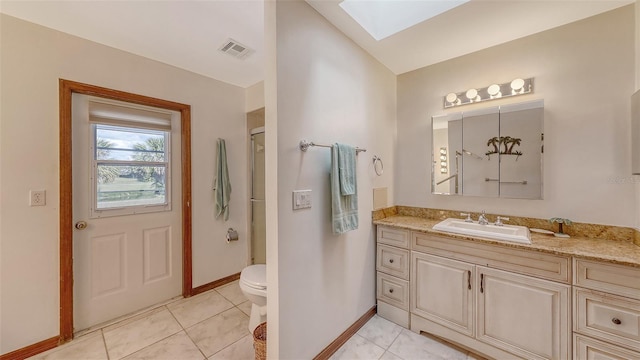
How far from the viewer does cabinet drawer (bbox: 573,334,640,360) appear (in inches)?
47.1

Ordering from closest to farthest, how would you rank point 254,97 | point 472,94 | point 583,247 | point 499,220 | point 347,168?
point 583,247
point 347,168
point 499,220
point 472,94
point 254,97

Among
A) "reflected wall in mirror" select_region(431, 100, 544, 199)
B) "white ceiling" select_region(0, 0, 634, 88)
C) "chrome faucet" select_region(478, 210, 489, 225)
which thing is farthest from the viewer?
"chrome faucet" select_region(478, 210, 489, 225)

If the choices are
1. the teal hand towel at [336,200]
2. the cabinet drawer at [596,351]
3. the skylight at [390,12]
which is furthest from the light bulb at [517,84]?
the cabinet drawer at [596,351]

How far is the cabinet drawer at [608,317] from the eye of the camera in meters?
1.17

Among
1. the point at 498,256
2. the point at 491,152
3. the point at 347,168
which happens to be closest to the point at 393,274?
the point at 498,256

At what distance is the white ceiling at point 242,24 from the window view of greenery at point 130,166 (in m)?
0.75

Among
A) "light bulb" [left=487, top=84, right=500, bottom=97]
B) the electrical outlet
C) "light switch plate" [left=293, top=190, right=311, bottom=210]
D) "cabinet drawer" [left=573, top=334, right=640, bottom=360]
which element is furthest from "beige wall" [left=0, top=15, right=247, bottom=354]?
"cabinet drawer" [left=573, top=334, right=640, bottom=360]

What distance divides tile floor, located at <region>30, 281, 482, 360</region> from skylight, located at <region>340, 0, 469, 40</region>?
7.72 ft

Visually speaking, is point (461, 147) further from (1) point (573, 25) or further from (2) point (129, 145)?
(2) point (129, 145)

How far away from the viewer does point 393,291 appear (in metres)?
2.04

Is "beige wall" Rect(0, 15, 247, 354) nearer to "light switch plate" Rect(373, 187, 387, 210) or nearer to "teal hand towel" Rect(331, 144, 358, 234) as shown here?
"teal hand towel" Rect(331, 144, 358, 234)

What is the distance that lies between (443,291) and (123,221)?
2.78 meters

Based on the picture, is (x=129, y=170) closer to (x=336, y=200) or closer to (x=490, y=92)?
Result: (x=336, y=200)

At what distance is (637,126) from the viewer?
1.38 meters
